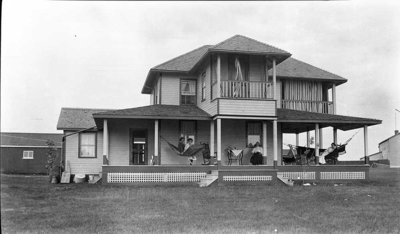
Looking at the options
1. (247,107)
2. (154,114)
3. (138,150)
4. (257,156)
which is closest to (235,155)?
(257,156)

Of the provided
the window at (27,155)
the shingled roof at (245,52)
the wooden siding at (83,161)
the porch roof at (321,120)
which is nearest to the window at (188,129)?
the shingled roof at (245,52)

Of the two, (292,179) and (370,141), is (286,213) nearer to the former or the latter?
(292,179)

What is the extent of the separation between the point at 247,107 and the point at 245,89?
2.87ft

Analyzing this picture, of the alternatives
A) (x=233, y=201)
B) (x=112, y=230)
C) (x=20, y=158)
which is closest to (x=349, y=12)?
(x=233, y=201)

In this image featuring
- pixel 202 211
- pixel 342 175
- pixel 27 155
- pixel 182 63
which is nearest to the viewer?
pixel 202 211

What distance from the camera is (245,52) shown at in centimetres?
1948

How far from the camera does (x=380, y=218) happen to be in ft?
37.2

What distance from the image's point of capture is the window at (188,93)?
23.8 m

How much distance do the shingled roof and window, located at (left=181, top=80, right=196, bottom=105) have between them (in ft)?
2.45

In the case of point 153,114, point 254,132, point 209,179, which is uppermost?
point 153,114

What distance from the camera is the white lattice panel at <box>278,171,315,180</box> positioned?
2032cm

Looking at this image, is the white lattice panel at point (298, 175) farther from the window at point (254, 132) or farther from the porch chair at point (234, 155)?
the window at point (254, 132)

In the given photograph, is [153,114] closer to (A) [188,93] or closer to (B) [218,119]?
(B) [218,119]

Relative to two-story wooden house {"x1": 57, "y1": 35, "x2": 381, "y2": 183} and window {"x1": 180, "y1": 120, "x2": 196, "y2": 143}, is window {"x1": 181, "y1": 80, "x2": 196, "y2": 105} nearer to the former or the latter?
two-story wooden house {"x1": 57, "y1": 35, "x2": 381, "y2": 183}
